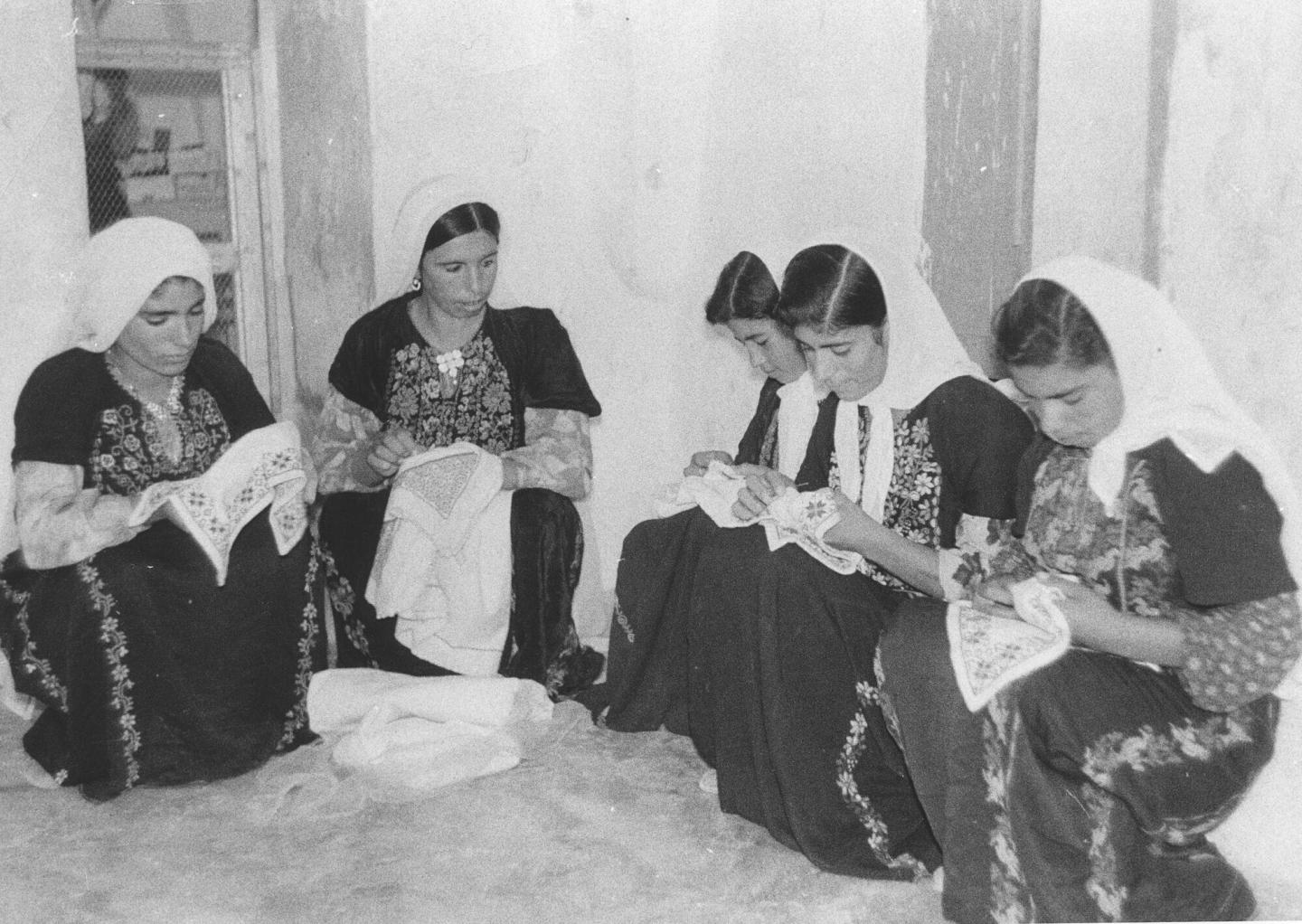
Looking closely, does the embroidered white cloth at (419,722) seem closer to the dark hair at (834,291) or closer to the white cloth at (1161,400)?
the dark hair at (834,291)

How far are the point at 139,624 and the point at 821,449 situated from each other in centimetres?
141

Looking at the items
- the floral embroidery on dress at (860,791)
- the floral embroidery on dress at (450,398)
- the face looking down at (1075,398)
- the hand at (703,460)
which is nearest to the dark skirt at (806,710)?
the floral embroidery on dress at (860,791)

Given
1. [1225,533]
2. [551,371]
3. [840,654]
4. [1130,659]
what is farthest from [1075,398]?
[551,371]

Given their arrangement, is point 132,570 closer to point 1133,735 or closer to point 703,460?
point 703,460

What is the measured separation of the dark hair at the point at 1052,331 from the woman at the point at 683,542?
0.74 m

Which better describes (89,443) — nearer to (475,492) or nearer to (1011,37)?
(475,492)

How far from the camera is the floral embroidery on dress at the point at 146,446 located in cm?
269

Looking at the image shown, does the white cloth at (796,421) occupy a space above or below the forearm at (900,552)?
above

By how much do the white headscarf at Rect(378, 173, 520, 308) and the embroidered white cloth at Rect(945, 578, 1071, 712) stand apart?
1574 mm

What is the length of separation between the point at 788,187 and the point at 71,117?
152cm

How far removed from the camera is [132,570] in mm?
2600

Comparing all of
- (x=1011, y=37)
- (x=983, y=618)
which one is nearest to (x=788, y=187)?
(x=1011, y=37)

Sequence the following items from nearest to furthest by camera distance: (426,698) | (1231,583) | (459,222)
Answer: (1231,583)
(426,698)
(459,222)

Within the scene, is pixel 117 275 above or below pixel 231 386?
above
